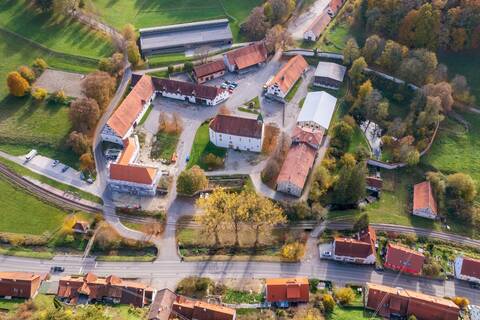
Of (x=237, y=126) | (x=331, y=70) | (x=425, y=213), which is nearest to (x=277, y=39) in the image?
(x=331, y=70)

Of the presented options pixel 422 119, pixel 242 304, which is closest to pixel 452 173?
pixel 422 119

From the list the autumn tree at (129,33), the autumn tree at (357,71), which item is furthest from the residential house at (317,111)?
the autumn tree at (129,33)

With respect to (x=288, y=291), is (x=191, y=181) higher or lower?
higher

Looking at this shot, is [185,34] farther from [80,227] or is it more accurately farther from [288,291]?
[288,291]

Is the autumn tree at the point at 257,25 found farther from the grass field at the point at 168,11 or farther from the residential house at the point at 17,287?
the residential house at the point at 17,287

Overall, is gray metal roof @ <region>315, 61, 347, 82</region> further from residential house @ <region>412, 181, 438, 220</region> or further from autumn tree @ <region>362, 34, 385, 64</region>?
residential house @ <region>412, 181, 438, 220</region>
